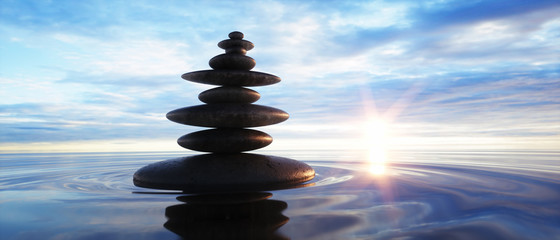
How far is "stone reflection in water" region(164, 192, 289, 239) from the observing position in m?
3.09

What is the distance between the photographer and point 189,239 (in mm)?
2898

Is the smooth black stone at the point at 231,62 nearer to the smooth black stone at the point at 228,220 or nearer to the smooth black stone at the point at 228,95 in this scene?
the smooth black stone at the point at 228,95

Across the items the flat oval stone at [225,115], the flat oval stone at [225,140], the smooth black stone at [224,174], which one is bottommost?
the smooth black stone at [224,174]

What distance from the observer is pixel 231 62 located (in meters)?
8.02

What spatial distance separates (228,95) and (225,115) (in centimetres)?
71

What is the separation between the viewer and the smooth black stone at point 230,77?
25.0 feet

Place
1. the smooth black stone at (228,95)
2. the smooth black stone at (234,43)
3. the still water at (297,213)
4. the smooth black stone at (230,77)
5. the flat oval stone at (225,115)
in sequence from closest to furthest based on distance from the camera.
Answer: the still water at (297,213), the flat oval stone at (225,115), the smooth black stone at (230,77), the smooth black stone at (228,95), the smooth black stone at (234,43)

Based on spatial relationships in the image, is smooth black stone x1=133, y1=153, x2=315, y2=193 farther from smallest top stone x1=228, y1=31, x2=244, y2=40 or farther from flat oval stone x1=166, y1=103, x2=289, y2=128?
smallest top stone x1=228, y1=31, x2=244, y2=40

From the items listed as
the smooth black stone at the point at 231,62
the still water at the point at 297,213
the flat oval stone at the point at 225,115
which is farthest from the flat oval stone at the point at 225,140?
the still water at the point at 297,213

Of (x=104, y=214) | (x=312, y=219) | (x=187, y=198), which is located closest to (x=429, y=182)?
(x=312, y=219)

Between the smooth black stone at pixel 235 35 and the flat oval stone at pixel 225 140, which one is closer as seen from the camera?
the flat oval stone at pixel 225 140

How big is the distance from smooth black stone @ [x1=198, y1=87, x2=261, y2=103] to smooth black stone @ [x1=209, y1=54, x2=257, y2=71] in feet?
2.03

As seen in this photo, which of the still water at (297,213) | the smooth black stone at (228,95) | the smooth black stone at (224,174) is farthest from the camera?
the smooth black stone at (228,95)

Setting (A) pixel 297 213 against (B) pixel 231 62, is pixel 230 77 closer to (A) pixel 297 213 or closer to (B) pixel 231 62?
(B) pixel 231 62
